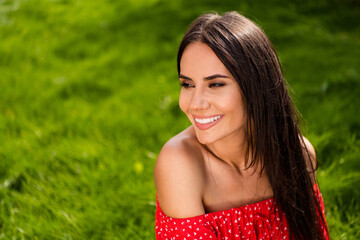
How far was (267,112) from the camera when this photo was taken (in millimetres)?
2031

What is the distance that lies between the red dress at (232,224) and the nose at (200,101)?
0.51 metres

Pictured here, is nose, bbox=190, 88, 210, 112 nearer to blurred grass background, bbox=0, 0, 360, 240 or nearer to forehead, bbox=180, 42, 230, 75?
forehead, bbox=180, 42, 230, 75

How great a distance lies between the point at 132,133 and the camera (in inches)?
148

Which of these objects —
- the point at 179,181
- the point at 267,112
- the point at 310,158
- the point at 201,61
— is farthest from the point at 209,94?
the point at 310,158

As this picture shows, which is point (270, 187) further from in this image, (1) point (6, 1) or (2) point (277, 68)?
(1) point (6, 1)

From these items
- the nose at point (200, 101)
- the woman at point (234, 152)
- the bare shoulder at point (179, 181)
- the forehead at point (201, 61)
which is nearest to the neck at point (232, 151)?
the woman at point (234, 152)

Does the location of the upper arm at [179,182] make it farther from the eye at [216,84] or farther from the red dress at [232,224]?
the eye at [216,84]

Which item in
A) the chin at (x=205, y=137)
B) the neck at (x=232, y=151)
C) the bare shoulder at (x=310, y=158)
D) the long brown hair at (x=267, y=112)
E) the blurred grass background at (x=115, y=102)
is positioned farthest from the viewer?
the blurred grass background at (x=115, y=102)

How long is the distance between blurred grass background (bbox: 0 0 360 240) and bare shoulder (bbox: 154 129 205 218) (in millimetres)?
726

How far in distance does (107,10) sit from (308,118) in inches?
145

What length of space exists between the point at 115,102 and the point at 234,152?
2.22m

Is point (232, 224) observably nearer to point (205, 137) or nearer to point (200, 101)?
point (205, 137)

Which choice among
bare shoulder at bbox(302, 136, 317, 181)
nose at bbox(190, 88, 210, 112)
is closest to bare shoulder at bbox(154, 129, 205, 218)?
nose at bbox(190, 88, 210, 112)

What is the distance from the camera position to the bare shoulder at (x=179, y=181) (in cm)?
195
